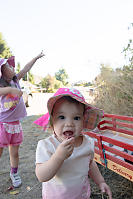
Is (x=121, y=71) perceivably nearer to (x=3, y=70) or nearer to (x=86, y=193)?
(x=3, y=70)

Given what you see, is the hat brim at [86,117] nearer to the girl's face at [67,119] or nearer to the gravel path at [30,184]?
the girl's face at [67,119]

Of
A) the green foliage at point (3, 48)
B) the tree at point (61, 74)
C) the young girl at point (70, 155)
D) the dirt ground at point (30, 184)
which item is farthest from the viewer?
the tree at point (61, 74)

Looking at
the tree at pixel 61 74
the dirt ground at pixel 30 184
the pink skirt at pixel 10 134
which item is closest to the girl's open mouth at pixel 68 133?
the dirt ground at pixel 30 184

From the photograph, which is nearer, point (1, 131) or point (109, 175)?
point (1, 131)

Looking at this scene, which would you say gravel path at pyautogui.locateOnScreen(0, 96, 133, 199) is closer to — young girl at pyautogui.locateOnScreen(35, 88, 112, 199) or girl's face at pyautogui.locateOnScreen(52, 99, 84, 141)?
young girl at pyautogui.locateOnScreen(35, 88, 112, 199)

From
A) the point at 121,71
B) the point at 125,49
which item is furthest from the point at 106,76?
the point at 125,49

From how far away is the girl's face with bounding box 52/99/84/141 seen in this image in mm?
882

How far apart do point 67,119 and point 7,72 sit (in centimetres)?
125

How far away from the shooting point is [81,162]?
3.18 feet

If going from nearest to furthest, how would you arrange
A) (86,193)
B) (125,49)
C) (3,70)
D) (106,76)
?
(86,193) → (3,70) → (125,49) → (106,76)

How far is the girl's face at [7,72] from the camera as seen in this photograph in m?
1.84

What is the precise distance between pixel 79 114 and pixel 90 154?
29 cm

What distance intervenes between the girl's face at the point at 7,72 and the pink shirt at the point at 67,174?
1187mm

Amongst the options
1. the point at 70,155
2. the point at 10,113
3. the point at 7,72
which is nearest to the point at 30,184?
the point at 10,113
